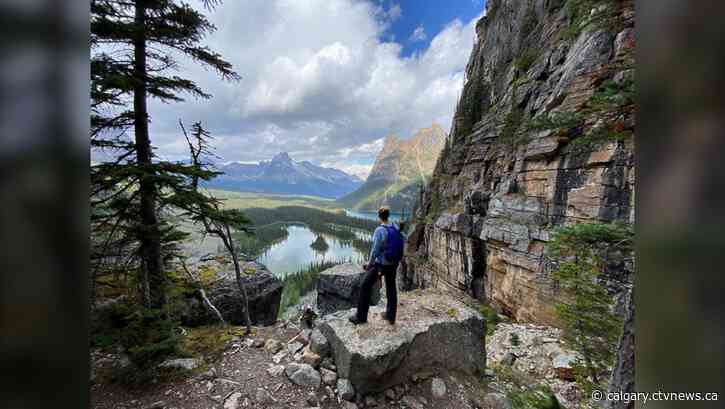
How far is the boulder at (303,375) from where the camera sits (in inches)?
155

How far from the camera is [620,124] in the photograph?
2.97 m

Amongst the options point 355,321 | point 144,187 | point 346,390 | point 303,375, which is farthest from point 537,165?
point 144,187

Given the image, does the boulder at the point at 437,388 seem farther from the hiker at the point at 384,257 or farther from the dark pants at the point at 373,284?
the hiker at the point at 384,257

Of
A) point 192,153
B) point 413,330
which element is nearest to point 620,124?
point 413,330

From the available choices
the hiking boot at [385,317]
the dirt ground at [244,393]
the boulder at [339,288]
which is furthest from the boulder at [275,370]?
the boulder at [339,288]

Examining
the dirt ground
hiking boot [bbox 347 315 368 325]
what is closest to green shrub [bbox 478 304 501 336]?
the dirt ground

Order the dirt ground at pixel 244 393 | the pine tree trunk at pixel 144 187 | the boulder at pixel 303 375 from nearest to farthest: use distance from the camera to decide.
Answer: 1. the dirt ground at pixel 244 393
2. the boulder at pixel 303 375
3. the pine tree trunk at pixel 144 187

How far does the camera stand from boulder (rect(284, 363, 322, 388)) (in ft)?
13.0

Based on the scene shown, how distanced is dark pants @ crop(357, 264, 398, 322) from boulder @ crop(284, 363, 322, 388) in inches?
42.8

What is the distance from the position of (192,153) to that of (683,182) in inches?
309

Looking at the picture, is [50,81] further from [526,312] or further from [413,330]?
[526,312]

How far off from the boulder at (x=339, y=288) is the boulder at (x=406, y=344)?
11660mm

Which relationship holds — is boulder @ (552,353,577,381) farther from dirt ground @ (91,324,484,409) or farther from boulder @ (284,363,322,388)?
→ boulder @ (284,363,322,388)

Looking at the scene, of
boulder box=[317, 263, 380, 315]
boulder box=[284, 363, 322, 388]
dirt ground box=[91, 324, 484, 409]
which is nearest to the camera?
dirt ground box=[91, 324, 484, 409]
